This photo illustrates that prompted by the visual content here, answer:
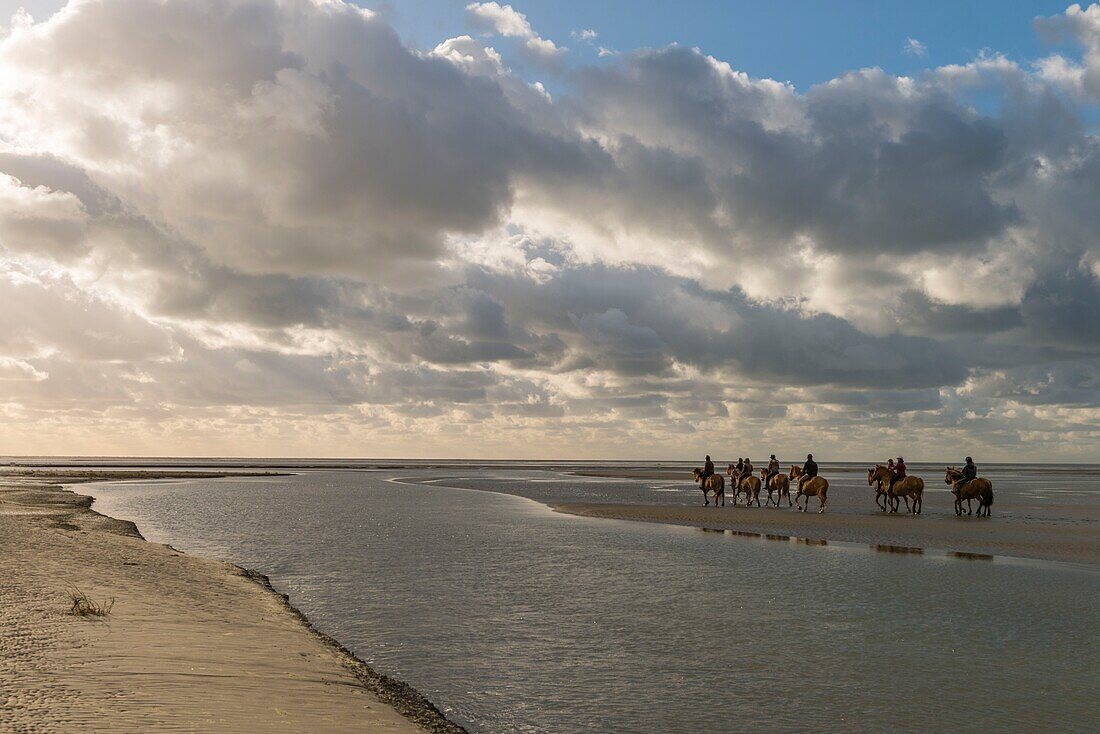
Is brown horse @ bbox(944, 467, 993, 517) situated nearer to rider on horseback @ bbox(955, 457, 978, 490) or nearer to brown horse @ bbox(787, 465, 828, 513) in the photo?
rider on horseback @ bbox(955, 457, 978, 490)

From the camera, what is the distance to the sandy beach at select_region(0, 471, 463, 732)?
303 inches

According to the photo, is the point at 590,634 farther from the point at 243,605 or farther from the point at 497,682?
the point at 243,605

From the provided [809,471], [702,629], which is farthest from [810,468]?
[702,629]

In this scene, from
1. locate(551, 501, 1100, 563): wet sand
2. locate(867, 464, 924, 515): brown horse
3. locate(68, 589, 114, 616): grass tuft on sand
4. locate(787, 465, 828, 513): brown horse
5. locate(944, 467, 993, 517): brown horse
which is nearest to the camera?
locate(68, 589, 114, 616): grass tuft on sand

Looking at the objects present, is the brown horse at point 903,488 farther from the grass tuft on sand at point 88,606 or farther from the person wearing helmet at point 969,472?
the grass tuft on sand at point 88,606

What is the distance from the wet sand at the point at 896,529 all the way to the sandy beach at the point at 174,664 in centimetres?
2054

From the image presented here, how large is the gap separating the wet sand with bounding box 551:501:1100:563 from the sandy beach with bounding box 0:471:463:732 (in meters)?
20.5

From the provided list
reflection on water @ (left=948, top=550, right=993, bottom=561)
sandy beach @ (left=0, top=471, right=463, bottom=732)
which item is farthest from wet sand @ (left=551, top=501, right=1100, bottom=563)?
sandy beach @ (left=0, top=471, right=463, bottom=732)

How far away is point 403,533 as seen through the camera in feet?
96.2

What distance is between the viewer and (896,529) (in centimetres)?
3206

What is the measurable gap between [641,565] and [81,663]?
46.2 feet

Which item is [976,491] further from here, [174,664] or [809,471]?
[174,664]

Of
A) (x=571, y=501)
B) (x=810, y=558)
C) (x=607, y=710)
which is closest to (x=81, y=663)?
(x=607, y=710)

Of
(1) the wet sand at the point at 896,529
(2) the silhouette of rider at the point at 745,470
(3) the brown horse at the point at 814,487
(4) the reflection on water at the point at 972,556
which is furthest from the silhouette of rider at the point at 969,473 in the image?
(4) the reflection on water at the point at 972,556
